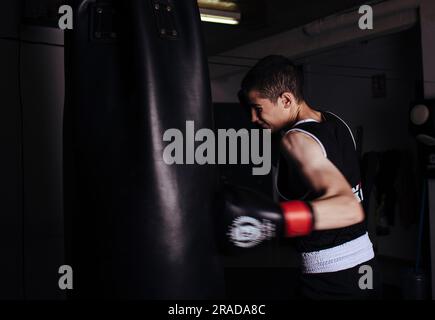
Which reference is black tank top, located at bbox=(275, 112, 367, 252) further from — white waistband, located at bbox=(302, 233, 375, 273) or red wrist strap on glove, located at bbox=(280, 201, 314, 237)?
red wrist strap on glove, located at bbox=(280, 201, 314, 237)

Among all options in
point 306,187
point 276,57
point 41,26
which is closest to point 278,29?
point 41,26

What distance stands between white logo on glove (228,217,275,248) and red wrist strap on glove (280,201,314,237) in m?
0.04

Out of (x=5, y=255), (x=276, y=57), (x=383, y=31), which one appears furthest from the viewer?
(x=383, y=31)

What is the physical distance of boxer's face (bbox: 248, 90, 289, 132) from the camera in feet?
5.11

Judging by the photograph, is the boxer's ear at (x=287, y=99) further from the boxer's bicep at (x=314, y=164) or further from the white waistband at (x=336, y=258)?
the white waistband at (x=336, y=258)

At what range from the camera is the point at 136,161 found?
1140 mm

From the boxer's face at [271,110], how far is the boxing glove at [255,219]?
45 centimetres

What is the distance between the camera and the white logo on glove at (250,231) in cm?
112

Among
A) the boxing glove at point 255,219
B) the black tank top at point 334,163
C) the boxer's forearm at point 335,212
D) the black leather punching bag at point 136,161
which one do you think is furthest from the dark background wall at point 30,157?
the boxer's forearm at point 335,212

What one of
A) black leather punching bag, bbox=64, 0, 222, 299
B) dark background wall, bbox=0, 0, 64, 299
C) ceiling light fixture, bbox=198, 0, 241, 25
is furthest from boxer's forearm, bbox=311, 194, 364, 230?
ceiling light fixture, bbox=198, 0, 241, 25

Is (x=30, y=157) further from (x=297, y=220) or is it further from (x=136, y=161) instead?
(x=297, y=220)

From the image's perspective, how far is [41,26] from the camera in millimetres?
2213

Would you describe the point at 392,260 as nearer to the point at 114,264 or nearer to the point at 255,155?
the point at 255,155
